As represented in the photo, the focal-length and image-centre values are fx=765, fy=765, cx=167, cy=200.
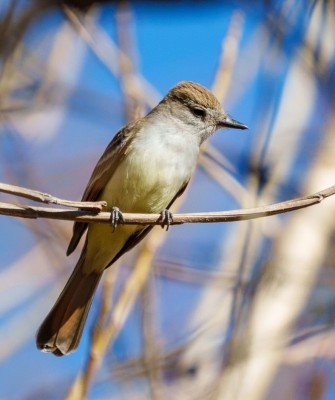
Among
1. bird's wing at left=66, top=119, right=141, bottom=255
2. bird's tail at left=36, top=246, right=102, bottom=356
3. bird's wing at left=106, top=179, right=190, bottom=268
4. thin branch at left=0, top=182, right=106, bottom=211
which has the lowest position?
thin branch at left=0, top=182, right=106, bottom=211

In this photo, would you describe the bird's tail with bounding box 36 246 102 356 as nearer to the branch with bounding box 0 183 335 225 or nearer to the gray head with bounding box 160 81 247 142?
the gray head with bounding box 160 81 247 142

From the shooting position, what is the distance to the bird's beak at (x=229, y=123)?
3.61m

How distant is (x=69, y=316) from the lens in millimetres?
3359

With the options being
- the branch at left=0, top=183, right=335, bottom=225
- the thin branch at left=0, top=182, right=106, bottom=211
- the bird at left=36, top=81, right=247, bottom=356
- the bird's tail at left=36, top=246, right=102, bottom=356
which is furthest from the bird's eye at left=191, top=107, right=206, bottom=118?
the thin branch at left=0, top=182, right=106, bottom=211

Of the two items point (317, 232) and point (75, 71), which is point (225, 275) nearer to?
point (317, 232)

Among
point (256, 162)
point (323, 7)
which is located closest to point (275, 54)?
point (256, 162)

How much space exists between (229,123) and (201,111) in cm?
15

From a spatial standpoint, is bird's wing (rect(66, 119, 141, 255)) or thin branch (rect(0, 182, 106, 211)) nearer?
thin branch (rect(0, 182, 106, 211))

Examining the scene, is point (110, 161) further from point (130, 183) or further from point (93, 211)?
point (93, 211)

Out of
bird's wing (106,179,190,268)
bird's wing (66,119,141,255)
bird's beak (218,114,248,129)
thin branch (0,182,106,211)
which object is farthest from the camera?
bird's beak (218,114,248,129)

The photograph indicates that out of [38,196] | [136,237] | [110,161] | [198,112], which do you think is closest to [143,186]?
[110,161]

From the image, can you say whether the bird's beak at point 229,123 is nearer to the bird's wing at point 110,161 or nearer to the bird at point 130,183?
the bird at point 130,183

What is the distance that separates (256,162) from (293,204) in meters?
1.05

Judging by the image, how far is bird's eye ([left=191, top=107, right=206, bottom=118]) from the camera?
3660 mm
